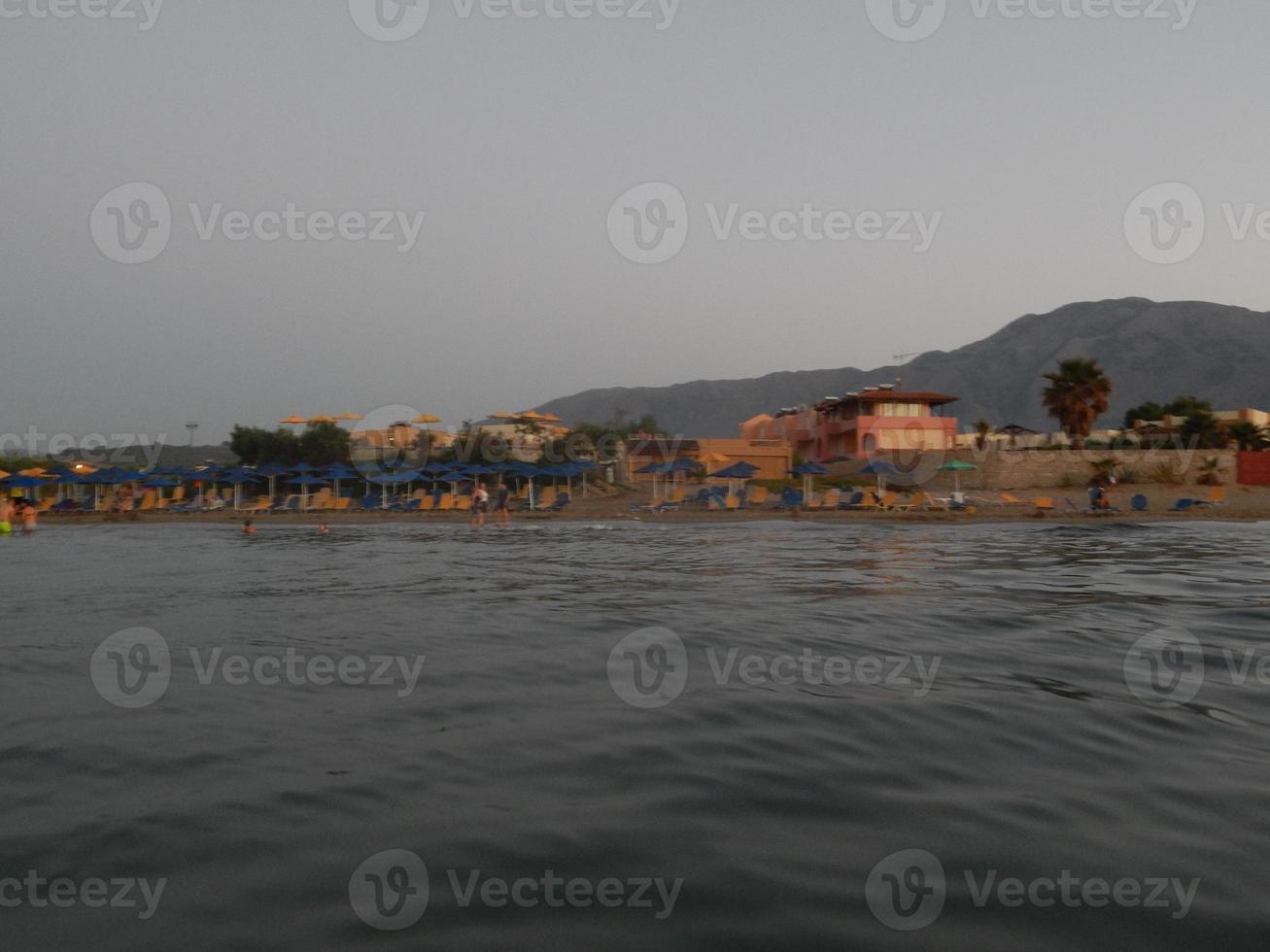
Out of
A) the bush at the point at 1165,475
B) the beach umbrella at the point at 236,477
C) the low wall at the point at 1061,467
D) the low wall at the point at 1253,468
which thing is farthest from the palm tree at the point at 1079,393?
the beach umbrella at the point at 236,477

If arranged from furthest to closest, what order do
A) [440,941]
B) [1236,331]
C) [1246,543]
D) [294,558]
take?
[1236,331] < [1246,543] < [294,558] < [440,941]

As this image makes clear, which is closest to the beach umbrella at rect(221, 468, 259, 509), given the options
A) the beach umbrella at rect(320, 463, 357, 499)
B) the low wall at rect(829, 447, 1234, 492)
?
the beach umbrella at rect(320, 463, 357, 499)

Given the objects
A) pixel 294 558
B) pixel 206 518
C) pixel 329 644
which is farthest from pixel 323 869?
pixel 206 518

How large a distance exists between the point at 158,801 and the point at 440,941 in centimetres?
199

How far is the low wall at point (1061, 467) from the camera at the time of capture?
117 ft

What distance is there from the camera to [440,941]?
107 inches

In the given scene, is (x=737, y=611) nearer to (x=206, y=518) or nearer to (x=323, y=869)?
(x=323, y=869)

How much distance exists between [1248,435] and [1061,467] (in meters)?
10.0

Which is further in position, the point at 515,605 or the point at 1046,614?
the point at 515,605

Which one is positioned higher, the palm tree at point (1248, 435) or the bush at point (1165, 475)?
the palm tree at point (1248, 435)

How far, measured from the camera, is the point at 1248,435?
131ft

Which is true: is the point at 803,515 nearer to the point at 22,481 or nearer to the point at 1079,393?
the point at 1079,393

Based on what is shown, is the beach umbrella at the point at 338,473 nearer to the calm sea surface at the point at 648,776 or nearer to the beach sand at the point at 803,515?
the beach sand at the point at 803,515

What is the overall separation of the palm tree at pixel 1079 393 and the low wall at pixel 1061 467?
10.5 feet
